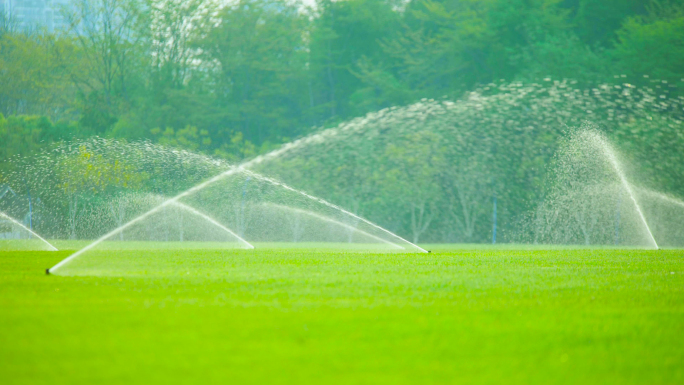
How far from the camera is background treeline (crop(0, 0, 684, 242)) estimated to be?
42250mm

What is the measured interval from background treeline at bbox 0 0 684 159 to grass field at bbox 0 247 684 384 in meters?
42.0

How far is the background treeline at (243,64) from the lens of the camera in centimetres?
5383

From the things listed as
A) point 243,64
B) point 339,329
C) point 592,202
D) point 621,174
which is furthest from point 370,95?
point 339,329

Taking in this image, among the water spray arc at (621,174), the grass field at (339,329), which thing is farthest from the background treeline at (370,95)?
the grass field at (339,329)

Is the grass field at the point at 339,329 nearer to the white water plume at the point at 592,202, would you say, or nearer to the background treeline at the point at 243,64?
the white water plume at the point at 592,202

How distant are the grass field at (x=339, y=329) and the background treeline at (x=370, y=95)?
22.3 meters

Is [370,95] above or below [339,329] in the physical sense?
above

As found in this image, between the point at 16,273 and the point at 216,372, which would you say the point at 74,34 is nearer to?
the point at 16,273

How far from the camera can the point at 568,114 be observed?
42125 mm

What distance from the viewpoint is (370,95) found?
56750mm

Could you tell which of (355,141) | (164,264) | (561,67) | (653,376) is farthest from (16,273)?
(561,67)

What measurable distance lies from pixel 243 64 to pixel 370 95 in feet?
36.6

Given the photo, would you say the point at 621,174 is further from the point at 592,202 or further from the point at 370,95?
the point at 370,95

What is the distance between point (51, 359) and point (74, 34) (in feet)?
209
